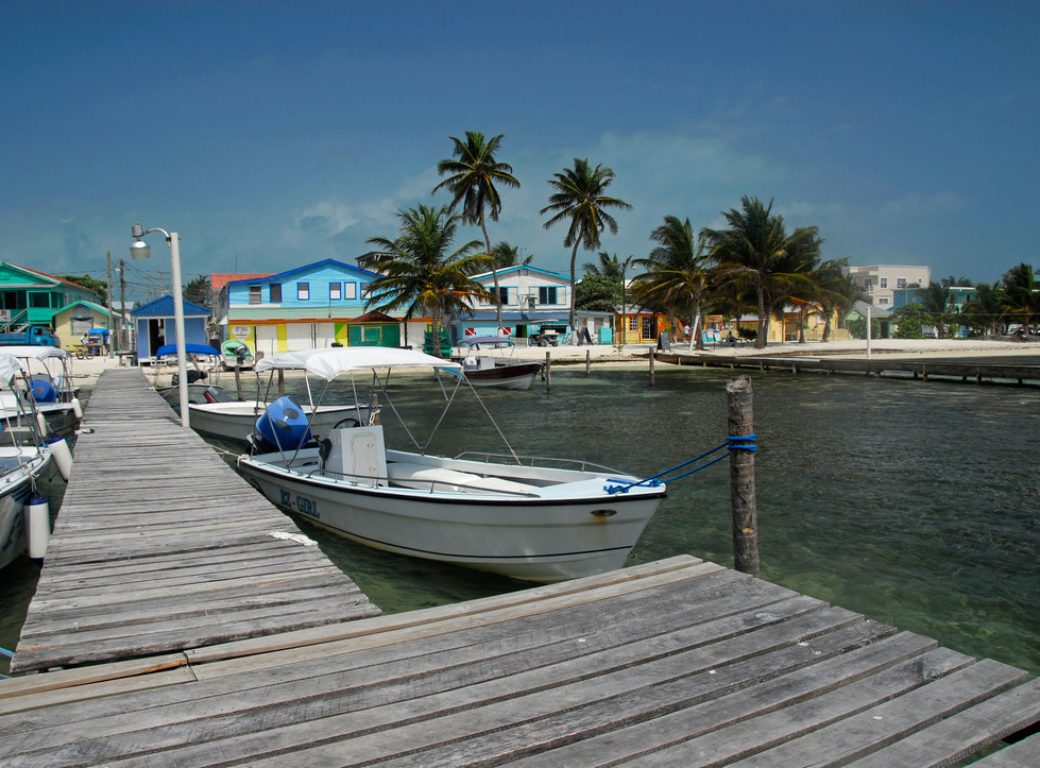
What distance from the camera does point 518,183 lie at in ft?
195

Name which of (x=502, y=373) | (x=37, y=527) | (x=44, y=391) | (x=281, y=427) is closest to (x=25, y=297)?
(x=502, y=373)

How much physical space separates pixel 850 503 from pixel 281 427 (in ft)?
31.5

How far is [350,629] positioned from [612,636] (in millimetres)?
1642

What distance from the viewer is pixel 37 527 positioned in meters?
8.98

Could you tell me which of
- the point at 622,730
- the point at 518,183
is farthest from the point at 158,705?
the point at 518,183

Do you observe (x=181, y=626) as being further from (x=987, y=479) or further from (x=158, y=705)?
(x=987, y=479)

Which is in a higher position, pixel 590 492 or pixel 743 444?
pixel 743 444

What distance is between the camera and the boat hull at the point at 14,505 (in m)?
9.03

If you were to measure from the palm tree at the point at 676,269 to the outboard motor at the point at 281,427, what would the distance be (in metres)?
42.2

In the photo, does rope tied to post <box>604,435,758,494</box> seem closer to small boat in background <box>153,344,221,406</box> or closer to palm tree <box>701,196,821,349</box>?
small boat in background <box>153,344,221,406</box>

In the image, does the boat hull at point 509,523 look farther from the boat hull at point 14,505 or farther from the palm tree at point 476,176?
the palm tree at point 476,176

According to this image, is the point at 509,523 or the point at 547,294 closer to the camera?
the point at 509,523

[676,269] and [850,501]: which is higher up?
[676,269]

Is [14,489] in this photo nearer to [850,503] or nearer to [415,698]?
[415,698]
